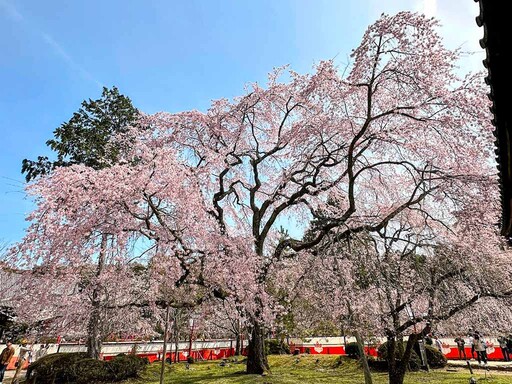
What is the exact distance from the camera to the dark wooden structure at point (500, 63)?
2.46 m

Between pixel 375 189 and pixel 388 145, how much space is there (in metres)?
3.00

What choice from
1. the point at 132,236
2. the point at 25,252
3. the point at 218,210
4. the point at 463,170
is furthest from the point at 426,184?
the point at 25,252

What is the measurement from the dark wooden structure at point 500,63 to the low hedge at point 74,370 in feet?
42.5

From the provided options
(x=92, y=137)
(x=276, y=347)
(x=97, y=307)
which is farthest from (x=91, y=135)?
(x=276, y=347)

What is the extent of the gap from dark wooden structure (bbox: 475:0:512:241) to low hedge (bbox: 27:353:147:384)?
42.5 ft

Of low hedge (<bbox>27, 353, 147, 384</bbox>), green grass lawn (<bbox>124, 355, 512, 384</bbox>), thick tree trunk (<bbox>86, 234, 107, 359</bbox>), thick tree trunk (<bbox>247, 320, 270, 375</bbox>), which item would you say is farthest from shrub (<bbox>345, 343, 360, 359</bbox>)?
thick tree trunk (<bbox>86, 234, 107, 359</bbox>)

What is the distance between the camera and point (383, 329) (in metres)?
7.66

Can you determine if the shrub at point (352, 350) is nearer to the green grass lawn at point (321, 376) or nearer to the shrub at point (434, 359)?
the green grass lawn at point (321, 376)

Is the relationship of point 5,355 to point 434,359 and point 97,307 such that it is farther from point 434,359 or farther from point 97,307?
point 434,359

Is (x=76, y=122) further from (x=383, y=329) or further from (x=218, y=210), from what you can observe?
(x=383, y=329)

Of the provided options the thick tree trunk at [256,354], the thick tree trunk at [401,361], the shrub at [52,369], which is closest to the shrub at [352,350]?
the thick tree trunk at [256,354]

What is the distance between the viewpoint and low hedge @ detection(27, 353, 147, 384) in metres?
10.6

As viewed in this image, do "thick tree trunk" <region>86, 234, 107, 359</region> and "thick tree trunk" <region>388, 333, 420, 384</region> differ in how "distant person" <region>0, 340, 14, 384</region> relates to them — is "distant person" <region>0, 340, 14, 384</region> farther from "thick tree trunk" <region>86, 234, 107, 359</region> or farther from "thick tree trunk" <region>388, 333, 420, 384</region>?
"thick tree trunk" <region>388, 333, 420, 384</region>

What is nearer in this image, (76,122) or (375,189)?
(375,189)
